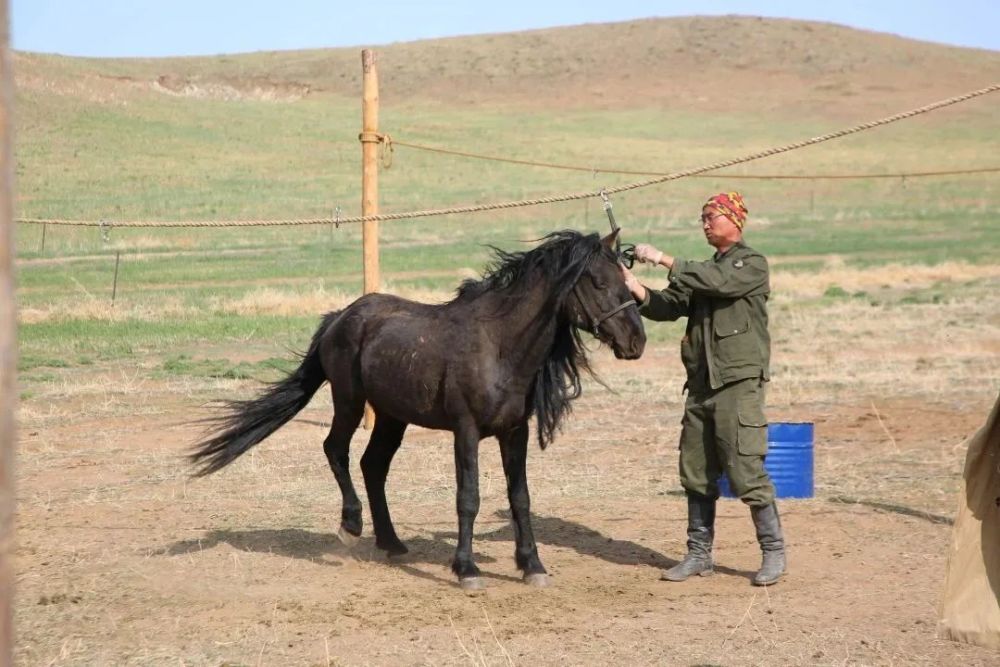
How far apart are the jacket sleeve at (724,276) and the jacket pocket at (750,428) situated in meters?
0.55

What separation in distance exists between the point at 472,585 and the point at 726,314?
6.33 feet

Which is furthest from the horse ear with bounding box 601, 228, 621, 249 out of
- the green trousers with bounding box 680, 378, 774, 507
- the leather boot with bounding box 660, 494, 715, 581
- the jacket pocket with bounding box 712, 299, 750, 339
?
the leather boot with bounding box 660, 494, 715, 581

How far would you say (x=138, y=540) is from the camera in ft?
25.9

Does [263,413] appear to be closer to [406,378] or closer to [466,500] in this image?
[406,378]

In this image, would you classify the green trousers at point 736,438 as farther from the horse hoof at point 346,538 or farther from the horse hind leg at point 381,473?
the horse hoof at point 346,538

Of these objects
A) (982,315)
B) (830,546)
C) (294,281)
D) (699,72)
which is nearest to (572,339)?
(830,546)

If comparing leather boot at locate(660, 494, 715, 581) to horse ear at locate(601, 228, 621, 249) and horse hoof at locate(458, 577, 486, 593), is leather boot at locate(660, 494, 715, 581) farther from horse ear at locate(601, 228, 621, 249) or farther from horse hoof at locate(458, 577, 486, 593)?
horse ear at locate(601, 228, 621, 249)

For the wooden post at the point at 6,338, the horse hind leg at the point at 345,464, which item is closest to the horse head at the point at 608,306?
the horse hind leg at the point at 345,464

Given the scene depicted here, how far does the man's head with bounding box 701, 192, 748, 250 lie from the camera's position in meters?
6.71

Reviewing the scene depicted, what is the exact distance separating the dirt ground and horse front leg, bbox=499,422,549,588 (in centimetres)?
12

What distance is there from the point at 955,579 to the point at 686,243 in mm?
28098

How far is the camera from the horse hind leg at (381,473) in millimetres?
7672

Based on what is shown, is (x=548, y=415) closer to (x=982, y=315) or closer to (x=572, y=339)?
(x=572, y=339)

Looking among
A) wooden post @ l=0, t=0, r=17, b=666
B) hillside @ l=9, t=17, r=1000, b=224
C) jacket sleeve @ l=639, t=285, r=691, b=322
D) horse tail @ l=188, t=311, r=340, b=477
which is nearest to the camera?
wooden post @ l=0, t=0, r=17, b=666
